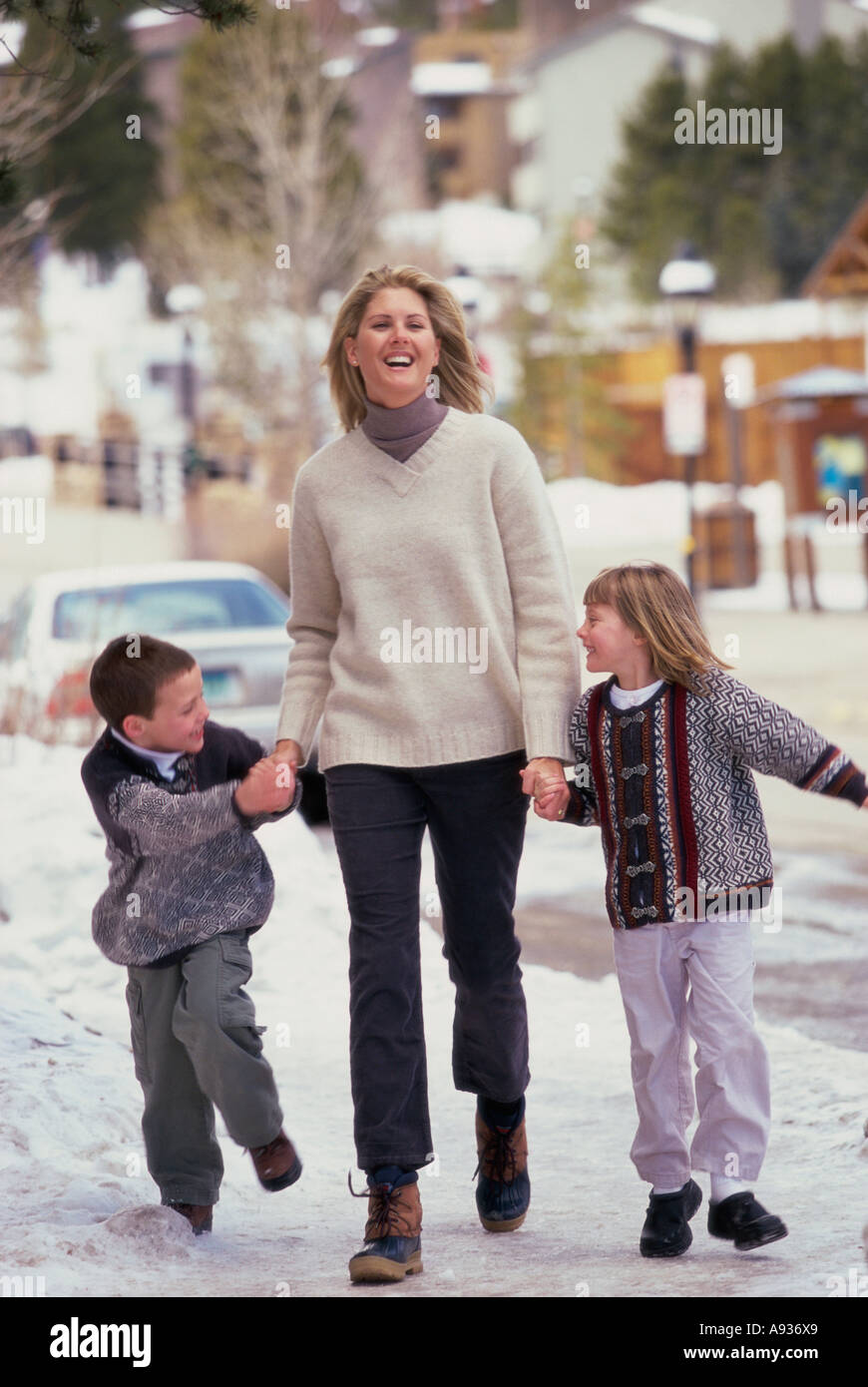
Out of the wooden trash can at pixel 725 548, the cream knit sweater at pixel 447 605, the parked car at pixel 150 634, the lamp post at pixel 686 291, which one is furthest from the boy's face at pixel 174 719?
the wooden trash can at pixel 725 548

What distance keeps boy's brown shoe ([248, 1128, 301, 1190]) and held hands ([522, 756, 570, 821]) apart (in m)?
0.88

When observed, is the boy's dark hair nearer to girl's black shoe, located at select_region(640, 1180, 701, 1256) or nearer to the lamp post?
girl's black shoe, located at select_region(640, 1180, 701, 1256)

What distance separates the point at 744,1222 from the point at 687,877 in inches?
26.5

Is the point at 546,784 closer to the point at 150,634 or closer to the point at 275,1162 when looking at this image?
the point at 275,1162

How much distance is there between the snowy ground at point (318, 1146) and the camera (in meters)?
3.88

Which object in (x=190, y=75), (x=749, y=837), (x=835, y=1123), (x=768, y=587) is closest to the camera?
(x=749, y=837)

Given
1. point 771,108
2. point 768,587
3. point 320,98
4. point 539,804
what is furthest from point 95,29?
point 771,108

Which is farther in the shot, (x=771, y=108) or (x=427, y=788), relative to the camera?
(x=771, y=108)

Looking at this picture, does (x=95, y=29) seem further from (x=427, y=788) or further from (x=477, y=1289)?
(x=477, y=1289)

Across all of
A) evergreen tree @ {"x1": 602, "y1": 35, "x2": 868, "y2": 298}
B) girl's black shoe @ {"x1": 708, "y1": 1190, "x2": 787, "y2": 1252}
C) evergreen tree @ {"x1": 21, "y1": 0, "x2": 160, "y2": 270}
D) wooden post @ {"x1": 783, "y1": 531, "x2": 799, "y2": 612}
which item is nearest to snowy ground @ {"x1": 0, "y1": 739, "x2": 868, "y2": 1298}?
girl's black shoe @ {"x1": 708, "y1": 1190, "x2": 787, "y2": 1252}

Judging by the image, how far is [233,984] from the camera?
4168mm

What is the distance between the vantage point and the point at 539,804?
158 inches

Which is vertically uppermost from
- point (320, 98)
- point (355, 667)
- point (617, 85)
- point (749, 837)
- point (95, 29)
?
point (617, 85)

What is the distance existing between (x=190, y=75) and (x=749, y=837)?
4386 cm
